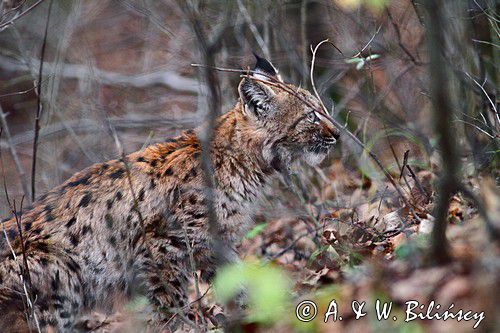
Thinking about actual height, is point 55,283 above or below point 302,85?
below

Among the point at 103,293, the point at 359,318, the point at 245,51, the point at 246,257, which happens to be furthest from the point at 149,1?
the point at 359,318

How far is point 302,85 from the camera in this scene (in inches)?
382

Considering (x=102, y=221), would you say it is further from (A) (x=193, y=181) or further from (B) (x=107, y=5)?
(B) (x=107, y=5)

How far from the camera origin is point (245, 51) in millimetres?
10977

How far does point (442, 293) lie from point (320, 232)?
337 centimetres

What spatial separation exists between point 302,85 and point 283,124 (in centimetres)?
218

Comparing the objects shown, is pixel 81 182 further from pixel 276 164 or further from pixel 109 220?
pixel 276 164

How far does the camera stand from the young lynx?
6.86 meters

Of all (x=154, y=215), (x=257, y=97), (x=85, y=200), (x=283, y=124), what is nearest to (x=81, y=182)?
(x=85, y=200)

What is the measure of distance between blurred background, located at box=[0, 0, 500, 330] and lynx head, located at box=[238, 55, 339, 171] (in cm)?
34

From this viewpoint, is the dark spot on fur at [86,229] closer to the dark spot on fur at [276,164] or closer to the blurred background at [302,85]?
the blurred background at [302,85]

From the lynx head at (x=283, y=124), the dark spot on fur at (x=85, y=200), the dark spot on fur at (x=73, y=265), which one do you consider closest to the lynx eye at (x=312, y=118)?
the lynx head at (x=283, y=124)

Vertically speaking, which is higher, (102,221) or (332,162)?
(102,221)

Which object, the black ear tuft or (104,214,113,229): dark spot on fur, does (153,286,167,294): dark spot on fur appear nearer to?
(104,214,113,229): dark spot on fur
